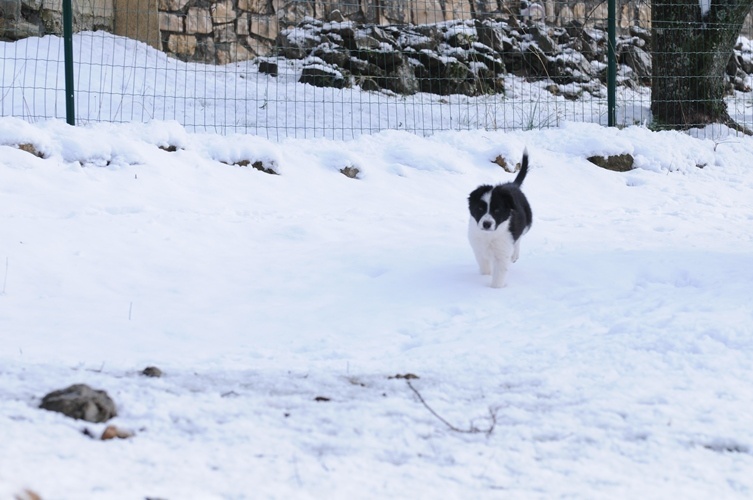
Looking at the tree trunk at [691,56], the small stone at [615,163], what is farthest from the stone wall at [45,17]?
the tree trunk at [691,56]

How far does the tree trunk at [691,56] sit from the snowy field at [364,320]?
147 centimetres

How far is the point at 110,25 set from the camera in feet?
39.4

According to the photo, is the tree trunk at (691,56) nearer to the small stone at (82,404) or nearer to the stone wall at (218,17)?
the stone wall at (218,17)

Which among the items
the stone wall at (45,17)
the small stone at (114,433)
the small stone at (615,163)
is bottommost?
the small stone at (114,433)

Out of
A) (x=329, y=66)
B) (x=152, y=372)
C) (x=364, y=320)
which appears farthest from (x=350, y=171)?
(x=152, y=372)

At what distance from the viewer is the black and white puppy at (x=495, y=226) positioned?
529 cm

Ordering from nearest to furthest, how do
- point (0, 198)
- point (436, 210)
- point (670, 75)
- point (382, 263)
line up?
point (382, 263)
point (0, 198)
point (436, 210)
point (670, 75)

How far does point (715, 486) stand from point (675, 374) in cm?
110

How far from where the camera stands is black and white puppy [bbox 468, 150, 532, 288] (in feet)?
17.3

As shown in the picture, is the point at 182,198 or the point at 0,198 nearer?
the point at 0,198

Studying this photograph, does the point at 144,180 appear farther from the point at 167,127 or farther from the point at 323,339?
the point at 323,339

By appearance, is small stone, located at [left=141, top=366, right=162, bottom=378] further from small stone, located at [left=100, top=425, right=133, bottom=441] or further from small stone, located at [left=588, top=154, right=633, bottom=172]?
small stone, located at [left=588, top=154, right=633, bottom=172]

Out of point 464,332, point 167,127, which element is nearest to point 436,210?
point 167,127

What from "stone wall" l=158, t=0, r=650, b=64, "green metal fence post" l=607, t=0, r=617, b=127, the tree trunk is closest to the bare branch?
"green metal fence post" l=607, t=0, r=617, b=127
